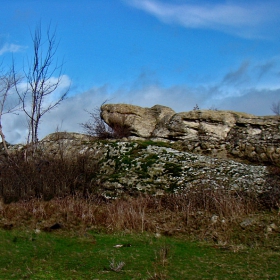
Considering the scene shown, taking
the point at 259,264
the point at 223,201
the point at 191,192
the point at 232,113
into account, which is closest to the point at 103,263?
the point at 259,264

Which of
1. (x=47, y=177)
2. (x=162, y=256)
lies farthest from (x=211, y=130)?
(x=162, y=256)

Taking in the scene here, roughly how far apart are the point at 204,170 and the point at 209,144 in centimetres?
384

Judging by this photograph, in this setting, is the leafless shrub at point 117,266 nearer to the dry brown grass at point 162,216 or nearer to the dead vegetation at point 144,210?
the dead vegetation at point 144,210

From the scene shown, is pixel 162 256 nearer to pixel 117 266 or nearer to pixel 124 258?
pixel 124 258

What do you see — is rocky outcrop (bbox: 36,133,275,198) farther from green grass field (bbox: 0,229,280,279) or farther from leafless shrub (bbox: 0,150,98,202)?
green grass field (bbox: 0,229,280,279)

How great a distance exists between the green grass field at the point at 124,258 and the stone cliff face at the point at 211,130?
824 centimetres

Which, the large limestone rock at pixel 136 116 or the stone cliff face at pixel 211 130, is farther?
the large limestone rock at pixel 136 116

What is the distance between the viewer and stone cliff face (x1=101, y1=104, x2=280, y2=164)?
1594cm

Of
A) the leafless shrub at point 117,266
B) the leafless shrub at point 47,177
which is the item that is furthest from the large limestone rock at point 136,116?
the leafless shrub at point 117,266

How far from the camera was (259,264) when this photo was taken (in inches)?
259

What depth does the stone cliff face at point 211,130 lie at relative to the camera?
15.9 metres

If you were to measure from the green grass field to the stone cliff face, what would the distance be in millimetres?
8244

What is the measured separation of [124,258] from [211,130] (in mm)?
11612

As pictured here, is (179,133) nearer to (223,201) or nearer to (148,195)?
(148,195)
